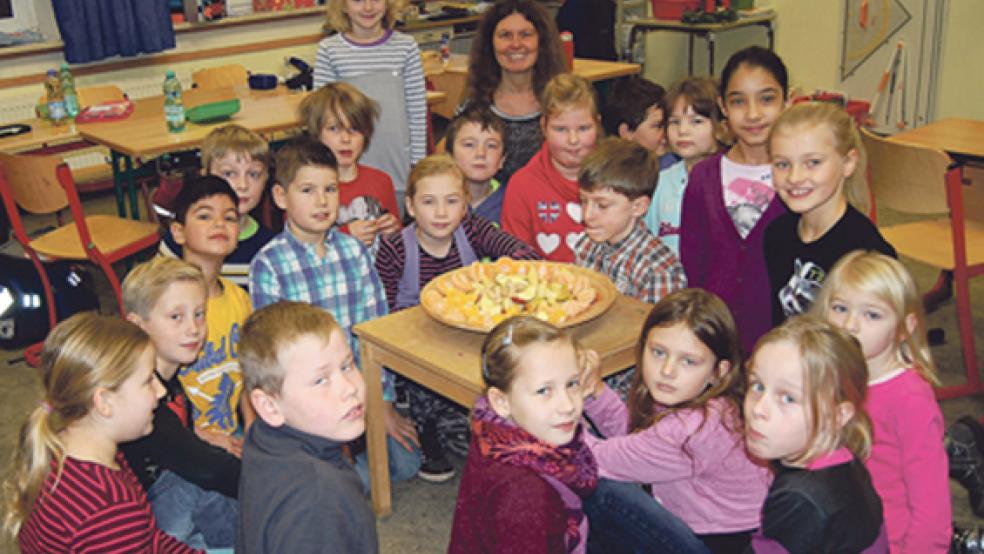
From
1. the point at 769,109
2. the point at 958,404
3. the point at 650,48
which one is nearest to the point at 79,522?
the point at 769,109

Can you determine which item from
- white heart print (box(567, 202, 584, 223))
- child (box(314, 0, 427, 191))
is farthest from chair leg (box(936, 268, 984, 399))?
child (box(314, 0, 427, 191))

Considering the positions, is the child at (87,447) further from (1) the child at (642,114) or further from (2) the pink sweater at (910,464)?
(1) the child at (642,114)

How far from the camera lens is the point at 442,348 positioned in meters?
2.46

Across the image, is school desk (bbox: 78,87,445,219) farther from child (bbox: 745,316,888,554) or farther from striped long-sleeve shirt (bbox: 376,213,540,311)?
child (bbox: 745,316,888,554)

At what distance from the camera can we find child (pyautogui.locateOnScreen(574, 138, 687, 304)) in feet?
9.09

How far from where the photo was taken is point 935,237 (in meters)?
3.79

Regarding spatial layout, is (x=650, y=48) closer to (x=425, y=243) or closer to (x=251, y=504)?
(x=425, y=243)

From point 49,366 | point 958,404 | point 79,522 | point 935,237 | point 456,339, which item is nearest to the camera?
point 79,522

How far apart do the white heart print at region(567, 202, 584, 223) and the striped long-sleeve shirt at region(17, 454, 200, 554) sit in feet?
5.89

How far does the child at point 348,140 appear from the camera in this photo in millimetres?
3459

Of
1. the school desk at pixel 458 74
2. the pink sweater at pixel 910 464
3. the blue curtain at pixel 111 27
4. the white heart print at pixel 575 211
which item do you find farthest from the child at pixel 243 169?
the blue curtain at pixel 111 27

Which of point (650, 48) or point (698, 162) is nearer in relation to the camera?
point (698, 162)

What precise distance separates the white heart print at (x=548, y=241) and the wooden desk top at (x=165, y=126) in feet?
6.35

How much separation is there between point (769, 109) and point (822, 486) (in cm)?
146
